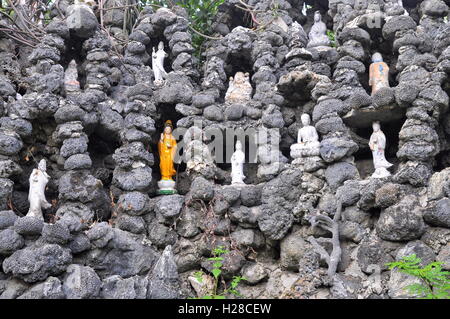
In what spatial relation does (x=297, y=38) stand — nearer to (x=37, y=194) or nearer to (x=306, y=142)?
(x=306, y=142)

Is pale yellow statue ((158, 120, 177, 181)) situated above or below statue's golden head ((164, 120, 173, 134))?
below

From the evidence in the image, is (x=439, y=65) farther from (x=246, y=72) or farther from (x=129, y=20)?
(x=129, y=20)

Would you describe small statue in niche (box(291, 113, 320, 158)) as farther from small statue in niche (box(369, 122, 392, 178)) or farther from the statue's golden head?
the statue's golden head

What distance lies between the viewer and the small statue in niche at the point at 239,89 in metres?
8.99

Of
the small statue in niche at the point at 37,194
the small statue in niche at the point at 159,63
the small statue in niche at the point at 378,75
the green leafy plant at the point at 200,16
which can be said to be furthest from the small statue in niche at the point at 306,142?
the small statue in niche at the point at 37,194

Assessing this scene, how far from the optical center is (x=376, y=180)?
6.82 m

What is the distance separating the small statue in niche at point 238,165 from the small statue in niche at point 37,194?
322cm

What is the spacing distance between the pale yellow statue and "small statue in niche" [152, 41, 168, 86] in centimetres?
157

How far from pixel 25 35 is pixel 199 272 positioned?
21.3ft

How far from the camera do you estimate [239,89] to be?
916 cm

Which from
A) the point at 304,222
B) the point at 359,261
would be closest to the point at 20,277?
the point at 304,222

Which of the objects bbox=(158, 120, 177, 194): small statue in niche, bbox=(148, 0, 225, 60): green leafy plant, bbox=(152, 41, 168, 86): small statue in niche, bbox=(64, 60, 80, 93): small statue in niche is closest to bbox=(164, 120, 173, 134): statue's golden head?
bbox=(158, 120, 177, 194): small statue in niche

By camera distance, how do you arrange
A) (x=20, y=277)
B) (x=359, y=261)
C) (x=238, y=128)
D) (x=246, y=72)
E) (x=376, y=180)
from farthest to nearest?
1. (x=246, y=72)
2. (x=238, y=128)
3. (x=376, y=180)
4. (x=359, y=261)
5. (x=20, y=277)

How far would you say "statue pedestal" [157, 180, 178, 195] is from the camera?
26.0 ft
